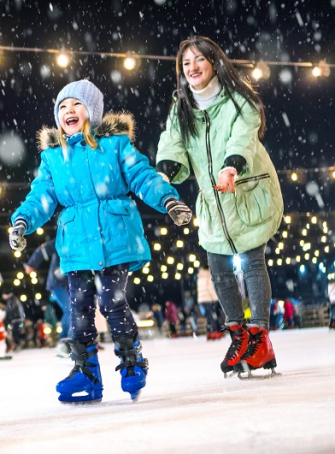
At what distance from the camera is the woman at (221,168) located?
3.51 meters

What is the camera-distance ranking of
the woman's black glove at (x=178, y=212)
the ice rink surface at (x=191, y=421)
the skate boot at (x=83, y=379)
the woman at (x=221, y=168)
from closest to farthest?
the ice rink surface at (x=191, y=421) < the woman's black glove at (x=178, y=212) < the skate boot at (x=83, y=379) < the woman at (x=221, y=168)

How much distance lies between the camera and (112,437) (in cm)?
171

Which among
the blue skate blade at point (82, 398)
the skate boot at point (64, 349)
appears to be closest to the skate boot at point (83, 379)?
the blue skate blade at point (82, 398)

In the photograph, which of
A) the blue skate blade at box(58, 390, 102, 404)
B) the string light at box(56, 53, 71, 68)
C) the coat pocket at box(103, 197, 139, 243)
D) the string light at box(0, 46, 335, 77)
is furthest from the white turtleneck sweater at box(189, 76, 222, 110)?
the string light at box(56, 53, 71, 68)

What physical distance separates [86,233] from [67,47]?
8.32 meters

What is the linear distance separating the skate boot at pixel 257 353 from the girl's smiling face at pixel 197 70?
1198 millimetres

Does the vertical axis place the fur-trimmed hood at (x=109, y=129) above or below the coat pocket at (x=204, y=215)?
above

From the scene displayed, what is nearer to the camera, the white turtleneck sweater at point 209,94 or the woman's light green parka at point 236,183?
the woman's light green parka at point 236,183

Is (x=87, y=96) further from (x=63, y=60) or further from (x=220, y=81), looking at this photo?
(x=63, y=60)

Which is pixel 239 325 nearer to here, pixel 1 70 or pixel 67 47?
pixel 67 47

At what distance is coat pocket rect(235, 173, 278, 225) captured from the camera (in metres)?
3.55

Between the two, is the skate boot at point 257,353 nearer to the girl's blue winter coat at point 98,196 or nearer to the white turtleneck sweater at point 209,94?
the girl's blue winter coat at point 98,196

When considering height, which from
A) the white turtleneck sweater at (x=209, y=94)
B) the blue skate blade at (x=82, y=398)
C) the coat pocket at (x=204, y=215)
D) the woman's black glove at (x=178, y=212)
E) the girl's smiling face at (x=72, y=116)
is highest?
the white turtleneck sweater at (x=209, y=94)

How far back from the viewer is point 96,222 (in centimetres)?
292
